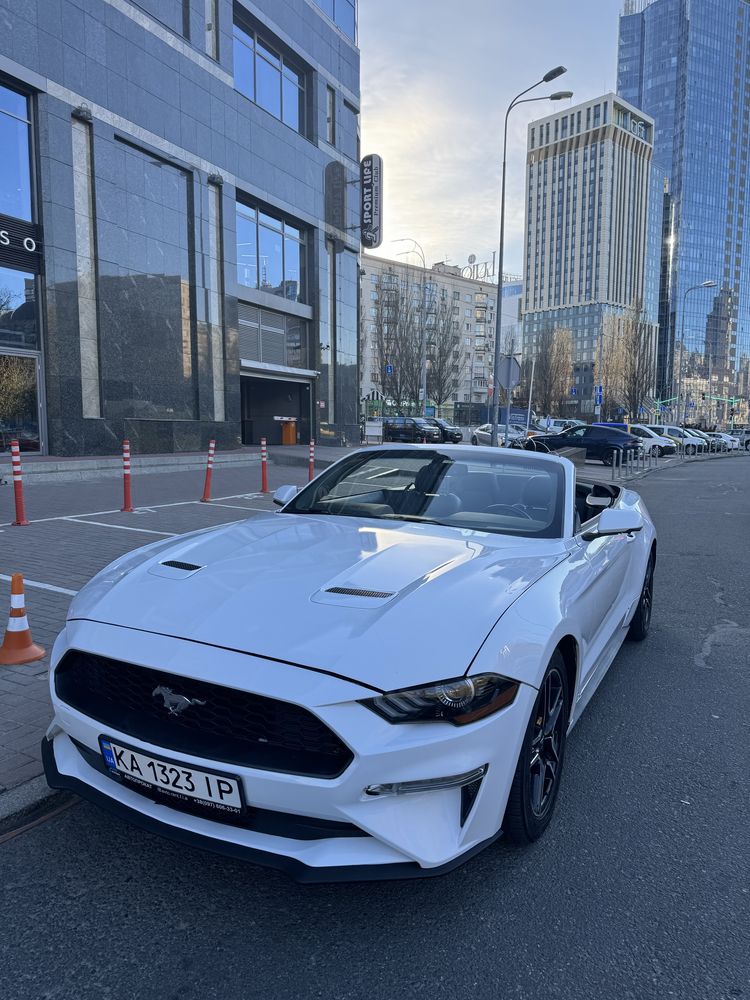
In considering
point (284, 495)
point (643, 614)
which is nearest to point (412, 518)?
point (284, 495)

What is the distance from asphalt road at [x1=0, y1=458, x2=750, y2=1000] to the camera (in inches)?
74.9

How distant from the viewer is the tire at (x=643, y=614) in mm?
5000

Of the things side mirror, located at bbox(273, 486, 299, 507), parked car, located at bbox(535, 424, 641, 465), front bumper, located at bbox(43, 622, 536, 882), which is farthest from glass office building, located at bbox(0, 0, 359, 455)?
front bumper, located at bbox(43, 622, 536, 882)

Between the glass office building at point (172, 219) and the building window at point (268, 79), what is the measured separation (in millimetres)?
75

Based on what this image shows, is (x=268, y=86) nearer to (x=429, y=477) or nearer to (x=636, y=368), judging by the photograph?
(x=429, y=477)

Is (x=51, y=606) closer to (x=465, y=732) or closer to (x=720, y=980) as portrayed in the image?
(x=465, y=732)

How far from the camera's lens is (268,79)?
25.8m

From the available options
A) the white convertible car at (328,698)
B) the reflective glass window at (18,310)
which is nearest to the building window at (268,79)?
the reflective glass window at (18,310)

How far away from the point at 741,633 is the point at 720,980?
392 cm

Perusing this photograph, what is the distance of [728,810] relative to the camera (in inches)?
113

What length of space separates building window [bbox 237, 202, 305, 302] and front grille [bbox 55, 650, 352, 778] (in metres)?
24.6

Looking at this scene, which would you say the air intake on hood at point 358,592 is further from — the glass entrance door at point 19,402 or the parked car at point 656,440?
the parked car at point 656,440

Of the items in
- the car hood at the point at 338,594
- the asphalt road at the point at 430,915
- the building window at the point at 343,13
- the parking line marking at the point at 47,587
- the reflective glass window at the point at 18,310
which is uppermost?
the building window at the point at 343,13

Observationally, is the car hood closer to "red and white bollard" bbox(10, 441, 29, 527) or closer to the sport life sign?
"red and white bollard" bbox(10, 441, 29, 527)
